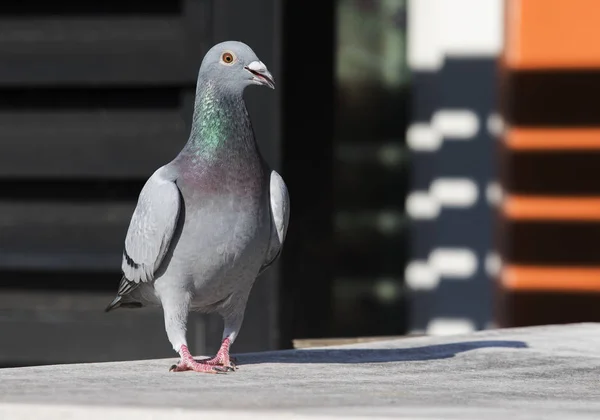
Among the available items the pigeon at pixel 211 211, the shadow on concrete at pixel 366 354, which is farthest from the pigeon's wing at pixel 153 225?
the shadow on concrete at pixel 366 354

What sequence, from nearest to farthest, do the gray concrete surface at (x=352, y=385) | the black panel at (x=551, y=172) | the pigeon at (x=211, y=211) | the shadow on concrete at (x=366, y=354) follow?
1. the gray concrete surface at (x=352, y=385)
2. the pigeon at (x=211, y=211)
3. the shadow on concrete at (x=366, y=354)
4. the black panel at (x=551, y=172)

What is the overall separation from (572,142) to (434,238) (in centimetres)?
110

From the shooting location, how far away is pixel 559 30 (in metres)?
5.32

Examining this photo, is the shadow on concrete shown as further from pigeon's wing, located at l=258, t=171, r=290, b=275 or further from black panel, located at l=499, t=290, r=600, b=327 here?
black panel, located at l=499, t=290, r=600, b=327

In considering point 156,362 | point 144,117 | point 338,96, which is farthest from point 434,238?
point 156,362

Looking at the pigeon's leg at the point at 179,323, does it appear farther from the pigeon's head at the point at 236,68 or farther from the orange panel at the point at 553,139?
the orange panel at the point at 553,139

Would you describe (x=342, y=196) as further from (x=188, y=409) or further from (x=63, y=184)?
(x=188, y=409)

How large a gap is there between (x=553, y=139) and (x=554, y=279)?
70 cm

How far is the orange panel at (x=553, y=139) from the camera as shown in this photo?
543 centimetres

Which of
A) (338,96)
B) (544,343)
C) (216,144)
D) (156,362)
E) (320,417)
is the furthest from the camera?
(338,96)

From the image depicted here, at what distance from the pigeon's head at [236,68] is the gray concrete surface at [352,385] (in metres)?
0.67

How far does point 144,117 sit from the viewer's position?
12.9 ft

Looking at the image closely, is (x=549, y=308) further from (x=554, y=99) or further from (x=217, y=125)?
(x=217, y=125)

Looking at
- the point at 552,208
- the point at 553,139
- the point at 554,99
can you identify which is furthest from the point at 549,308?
the point at 554,99
